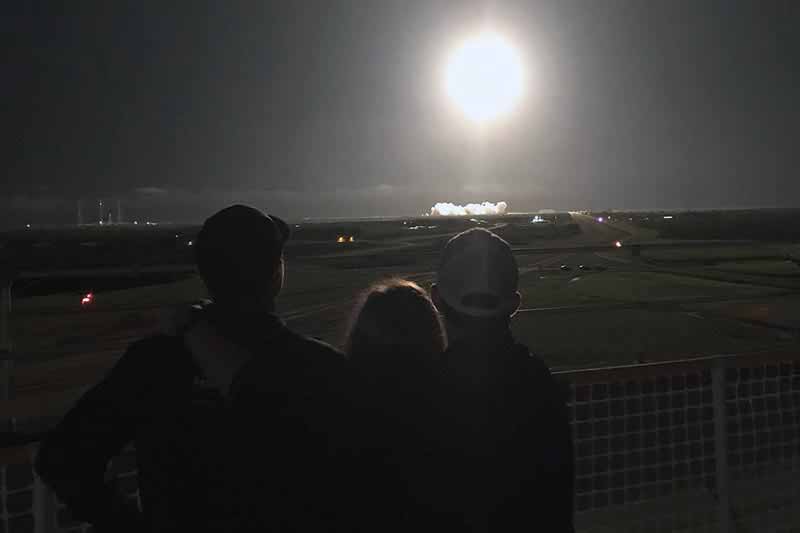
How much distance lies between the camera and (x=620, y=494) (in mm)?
3438

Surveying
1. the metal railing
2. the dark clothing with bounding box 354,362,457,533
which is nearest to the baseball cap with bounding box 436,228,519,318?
the dark clothing with bounding box 354,362,457,533

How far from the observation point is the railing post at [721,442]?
345 centimetres

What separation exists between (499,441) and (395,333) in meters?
0.40

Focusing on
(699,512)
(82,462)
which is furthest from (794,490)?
(82,462)

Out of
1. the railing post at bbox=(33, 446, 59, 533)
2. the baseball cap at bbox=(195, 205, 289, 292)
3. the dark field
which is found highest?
the baseball cap at bbox=(195, 205, 289, 292)

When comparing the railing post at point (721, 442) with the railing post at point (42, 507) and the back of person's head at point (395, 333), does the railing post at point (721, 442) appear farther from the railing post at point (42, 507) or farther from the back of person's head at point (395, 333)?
the railing post at point (42, 507)

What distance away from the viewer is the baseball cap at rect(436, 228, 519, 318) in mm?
1710

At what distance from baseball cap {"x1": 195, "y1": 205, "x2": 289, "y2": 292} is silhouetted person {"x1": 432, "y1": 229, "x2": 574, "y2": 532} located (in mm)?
536

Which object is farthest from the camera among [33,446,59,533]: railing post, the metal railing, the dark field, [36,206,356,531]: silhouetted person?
the dark field

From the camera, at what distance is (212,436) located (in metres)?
1.39

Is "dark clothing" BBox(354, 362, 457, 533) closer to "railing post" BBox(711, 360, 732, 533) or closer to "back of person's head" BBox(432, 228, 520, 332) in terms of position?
"back of person's head" BBox(432, 228, 520, 332)

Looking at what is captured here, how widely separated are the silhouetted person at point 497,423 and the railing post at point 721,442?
2118mm

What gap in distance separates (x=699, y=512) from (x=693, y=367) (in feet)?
2.84

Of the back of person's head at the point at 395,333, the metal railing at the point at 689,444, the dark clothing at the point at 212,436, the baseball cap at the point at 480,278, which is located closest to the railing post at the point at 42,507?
the dark clothing at the point at 212,436
